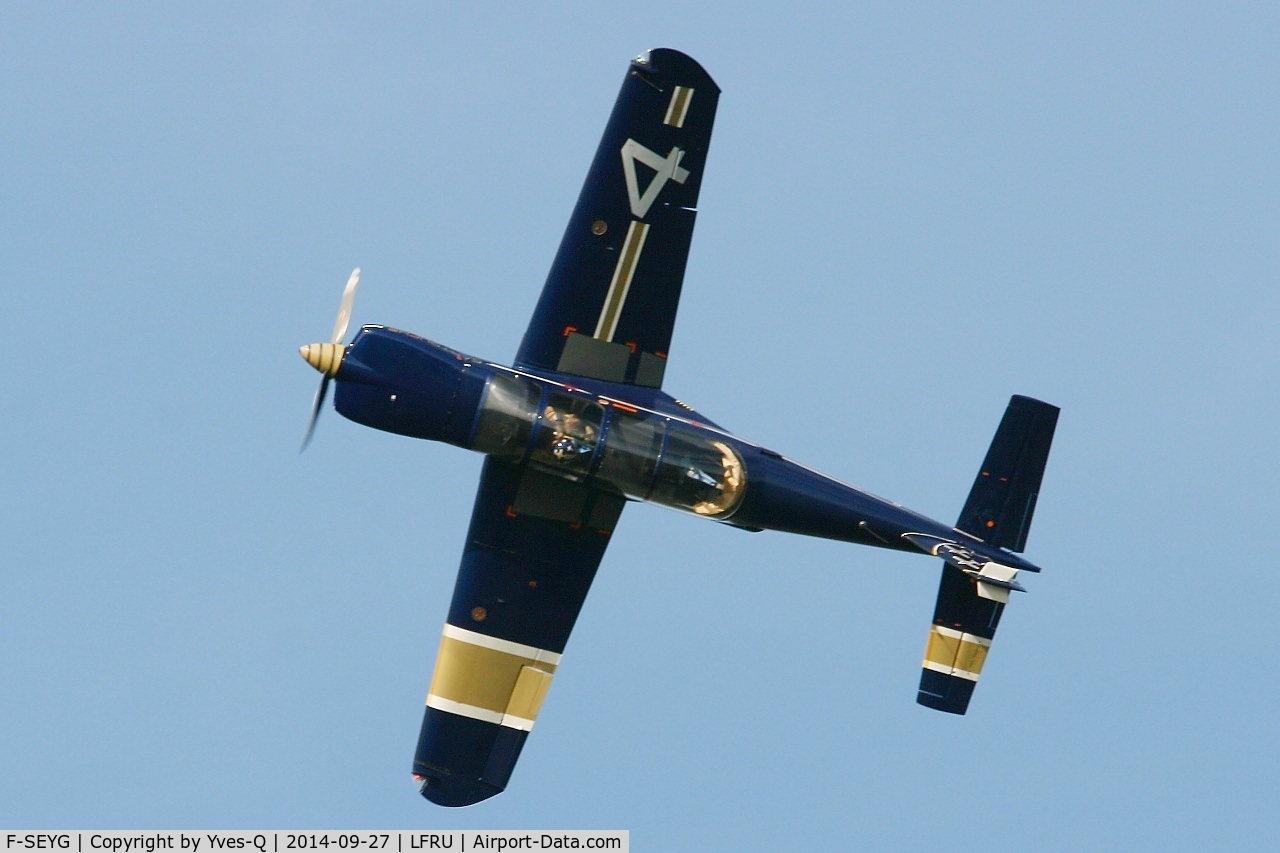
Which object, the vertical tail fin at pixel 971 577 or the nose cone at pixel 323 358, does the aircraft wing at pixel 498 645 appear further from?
the vertical tail fin at pixel 971 577

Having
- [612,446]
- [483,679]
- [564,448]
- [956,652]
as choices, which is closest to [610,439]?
[612,446]

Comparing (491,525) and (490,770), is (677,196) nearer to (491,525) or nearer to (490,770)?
(491,525)

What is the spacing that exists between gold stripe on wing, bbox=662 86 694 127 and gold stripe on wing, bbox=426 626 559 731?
27.0ft

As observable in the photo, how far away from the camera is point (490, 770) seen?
91.3 feet

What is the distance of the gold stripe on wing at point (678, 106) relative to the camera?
2656cm

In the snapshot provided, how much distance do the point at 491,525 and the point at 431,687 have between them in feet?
8.98

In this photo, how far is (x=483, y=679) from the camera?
91.1ft

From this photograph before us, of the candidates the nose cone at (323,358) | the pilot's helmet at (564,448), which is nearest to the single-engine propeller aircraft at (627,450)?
the pilot's helmet at (564,448)

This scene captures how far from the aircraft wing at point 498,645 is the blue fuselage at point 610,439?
166 cm

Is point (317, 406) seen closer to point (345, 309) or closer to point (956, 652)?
point (345, 309)

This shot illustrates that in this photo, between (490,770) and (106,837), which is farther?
(490,770)

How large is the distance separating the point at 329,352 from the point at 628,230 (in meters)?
4.74

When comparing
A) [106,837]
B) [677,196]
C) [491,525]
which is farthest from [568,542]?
[106,837]

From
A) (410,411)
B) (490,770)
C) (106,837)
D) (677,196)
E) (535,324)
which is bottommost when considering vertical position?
(106,837)
